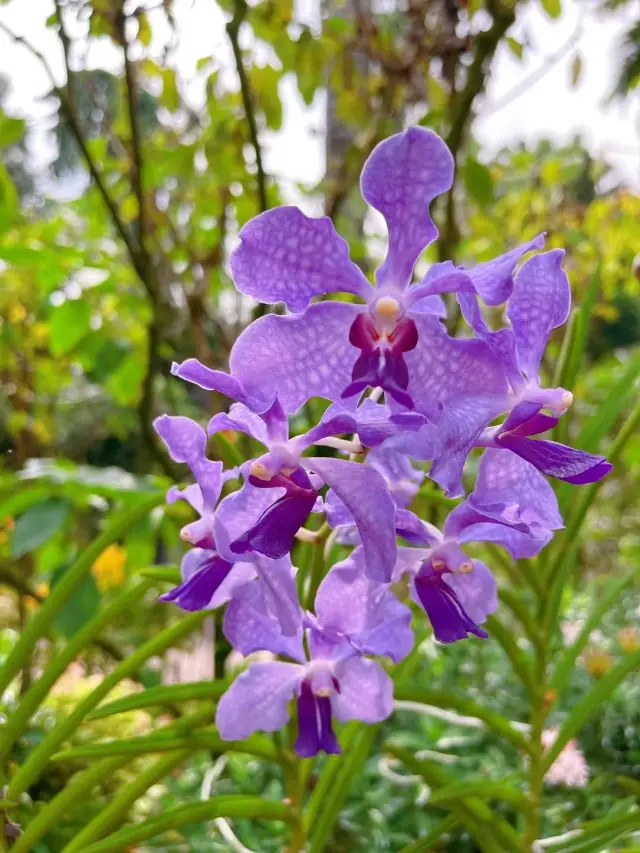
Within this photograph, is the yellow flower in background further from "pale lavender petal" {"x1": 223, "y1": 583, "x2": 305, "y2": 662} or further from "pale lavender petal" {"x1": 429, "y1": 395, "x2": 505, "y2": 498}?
"pale lavender petal" {"x1": 429, "y1": 395, "x2": 505, "y2": 498}

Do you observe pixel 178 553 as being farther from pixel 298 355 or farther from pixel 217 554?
pixel 298 355

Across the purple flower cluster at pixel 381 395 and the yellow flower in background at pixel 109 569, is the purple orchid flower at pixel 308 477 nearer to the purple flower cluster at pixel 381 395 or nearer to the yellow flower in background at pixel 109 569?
the purple flower cluster at pixel 381 395

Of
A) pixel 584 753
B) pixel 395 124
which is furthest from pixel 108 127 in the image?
pixel 584 753

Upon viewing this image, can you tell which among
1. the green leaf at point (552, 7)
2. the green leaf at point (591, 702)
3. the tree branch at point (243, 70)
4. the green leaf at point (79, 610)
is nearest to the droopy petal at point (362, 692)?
the green leaf at point (591, 702)

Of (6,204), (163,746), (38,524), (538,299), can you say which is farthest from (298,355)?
(6,204)

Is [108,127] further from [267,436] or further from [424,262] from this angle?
[267,436]

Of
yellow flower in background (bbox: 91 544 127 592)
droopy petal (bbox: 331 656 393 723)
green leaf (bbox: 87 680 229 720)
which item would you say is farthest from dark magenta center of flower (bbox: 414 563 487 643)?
yellow flower in background (bbox: 91 544 127 592)
